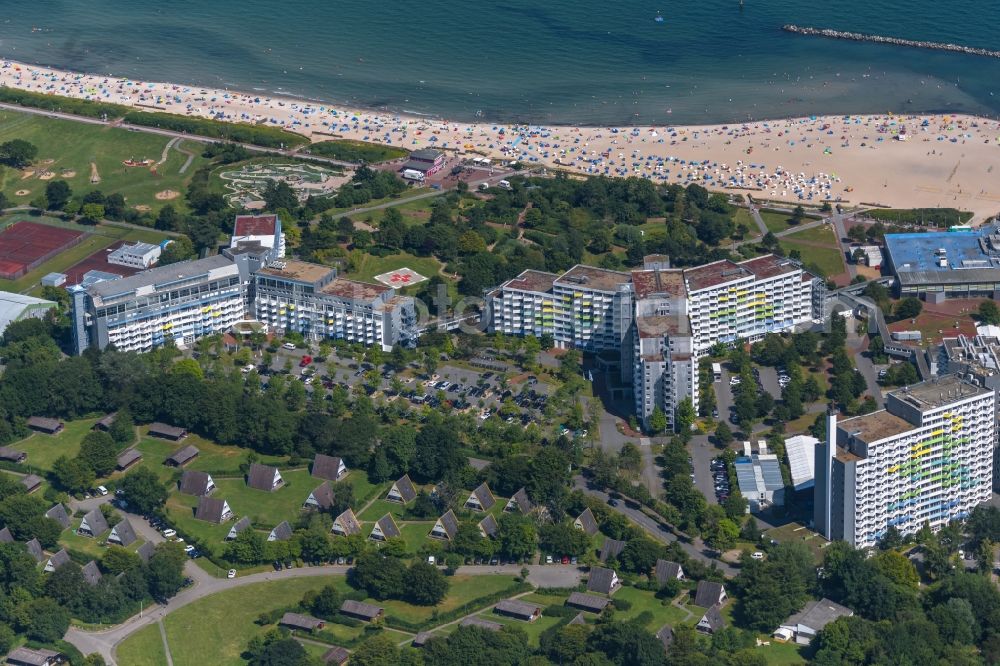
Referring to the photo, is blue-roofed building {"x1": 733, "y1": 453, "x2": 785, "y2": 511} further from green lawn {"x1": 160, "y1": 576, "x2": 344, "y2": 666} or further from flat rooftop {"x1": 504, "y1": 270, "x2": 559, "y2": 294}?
green lawn {"x1": 160, "y1": 576, "x2": 344, "y2": 666}

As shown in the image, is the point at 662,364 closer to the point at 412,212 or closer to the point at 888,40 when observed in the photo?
the point at 412,212

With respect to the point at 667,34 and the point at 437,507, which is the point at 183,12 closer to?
the point at 667,34

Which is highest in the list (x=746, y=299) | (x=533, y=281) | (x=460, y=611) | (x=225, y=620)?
(x=746, y=299)

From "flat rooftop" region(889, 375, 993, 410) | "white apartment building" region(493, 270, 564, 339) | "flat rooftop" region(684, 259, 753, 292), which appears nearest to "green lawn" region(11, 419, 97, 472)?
"white apartment building" region(493, 270, 564, 339)

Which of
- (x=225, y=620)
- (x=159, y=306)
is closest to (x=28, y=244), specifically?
(x=159, y=306)

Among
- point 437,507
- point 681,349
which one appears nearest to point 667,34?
point 681,349
